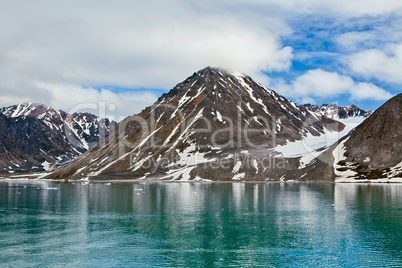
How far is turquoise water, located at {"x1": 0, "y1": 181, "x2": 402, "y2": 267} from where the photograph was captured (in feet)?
189

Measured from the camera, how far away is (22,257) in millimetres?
58812

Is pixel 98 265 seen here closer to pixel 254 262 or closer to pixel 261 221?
pixel 254 262

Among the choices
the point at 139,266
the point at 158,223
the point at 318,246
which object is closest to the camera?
the point at 139,266

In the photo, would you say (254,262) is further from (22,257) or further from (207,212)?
(207,212)

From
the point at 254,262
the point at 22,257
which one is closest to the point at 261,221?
the point at 254,262

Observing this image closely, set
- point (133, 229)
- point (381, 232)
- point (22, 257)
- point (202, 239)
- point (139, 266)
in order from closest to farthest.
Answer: point (139, 266) → point (22, 257) → point (202, 239) → point (381, 232) → point (133, 229)

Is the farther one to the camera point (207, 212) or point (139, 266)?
point (207, 212)

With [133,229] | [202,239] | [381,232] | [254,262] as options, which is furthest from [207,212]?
[254,262]

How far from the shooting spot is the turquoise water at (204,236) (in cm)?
5772

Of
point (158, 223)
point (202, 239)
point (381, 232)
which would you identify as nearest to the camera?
→ point (202, 239)

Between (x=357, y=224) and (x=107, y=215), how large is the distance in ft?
190

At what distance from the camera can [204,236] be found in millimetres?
73625

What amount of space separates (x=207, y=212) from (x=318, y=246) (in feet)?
145

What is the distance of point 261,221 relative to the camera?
295ft
